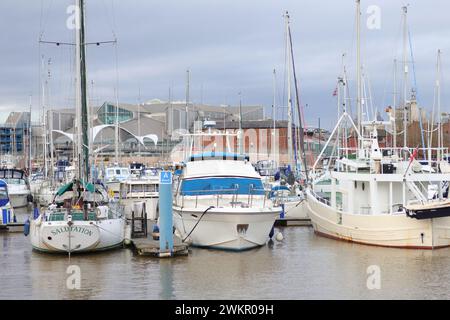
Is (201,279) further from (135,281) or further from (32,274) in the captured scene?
(32,274)

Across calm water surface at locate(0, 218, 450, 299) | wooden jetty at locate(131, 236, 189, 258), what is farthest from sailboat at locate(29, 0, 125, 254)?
wooden jetty at locate(131, 236, 189, 258)

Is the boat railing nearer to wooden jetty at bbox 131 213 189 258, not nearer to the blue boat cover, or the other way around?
wooden jetty at bbox 131 213 189 258

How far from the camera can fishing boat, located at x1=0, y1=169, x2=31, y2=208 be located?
184ft

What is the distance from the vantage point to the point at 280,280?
2408cm

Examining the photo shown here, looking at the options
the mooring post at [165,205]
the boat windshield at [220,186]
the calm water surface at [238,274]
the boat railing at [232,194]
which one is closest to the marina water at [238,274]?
the calm water surface at [238,274]

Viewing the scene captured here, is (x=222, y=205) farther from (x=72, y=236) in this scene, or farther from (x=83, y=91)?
(x=83, y=91)

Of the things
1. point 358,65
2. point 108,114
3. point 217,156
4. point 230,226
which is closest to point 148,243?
point 230,226

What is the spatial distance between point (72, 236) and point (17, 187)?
30.3 m

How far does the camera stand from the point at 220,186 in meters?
31.6

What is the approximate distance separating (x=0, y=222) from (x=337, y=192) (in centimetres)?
1606

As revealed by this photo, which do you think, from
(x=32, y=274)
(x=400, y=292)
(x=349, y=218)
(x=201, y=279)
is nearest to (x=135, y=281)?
(x=201, y=279)

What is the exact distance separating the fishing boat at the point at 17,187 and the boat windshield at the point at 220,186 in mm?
26439
